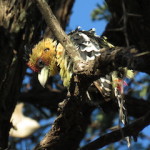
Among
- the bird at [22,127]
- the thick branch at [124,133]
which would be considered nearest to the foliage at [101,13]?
the bird at [22,127]

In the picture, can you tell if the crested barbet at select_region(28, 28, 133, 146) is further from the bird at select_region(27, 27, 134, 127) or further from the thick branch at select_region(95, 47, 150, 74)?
the thick branch at select_region(95, 47, 150, 74)

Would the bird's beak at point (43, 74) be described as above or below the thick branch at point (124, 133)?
above

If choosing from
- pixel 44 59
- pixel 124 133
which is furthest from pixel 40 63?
pixel 124 133

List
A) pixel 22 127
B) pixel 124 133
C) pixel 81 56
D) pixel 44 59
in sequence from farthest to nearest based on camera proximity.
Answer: pixel 22 127, pixel 44 59, pixel 81 56, pixel 124 133

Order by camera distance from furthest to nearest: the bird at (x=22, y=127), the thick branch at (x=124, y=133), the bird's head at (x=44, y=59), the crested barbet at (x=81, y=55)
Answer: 1. the bird at (x=22, y=127)
2. the bird's head at (x=44, y=59)
3. the crested barbet at (x=81, y=55)
4. the thick branch at (x=124, y=133)

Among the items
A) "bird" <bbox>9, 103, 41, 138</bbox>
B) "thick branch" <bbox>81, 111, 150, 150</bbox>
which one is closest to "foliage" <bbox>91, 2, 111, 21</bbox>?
"bird" <bbox>9, 103, 41, 138</bbox>

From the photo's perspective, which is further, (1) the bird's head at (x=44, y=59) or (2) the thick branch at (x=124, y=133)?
(1) the bird's head at (x=44, y=59)

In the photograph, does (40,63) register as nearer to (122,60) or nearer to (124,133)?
(124,133)

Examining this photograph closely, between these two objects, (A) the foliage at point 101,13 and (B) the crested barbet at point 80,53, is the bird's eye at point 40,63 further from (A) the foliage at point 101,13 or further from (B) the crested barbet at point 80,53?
(A) the foliage at point 101,13
